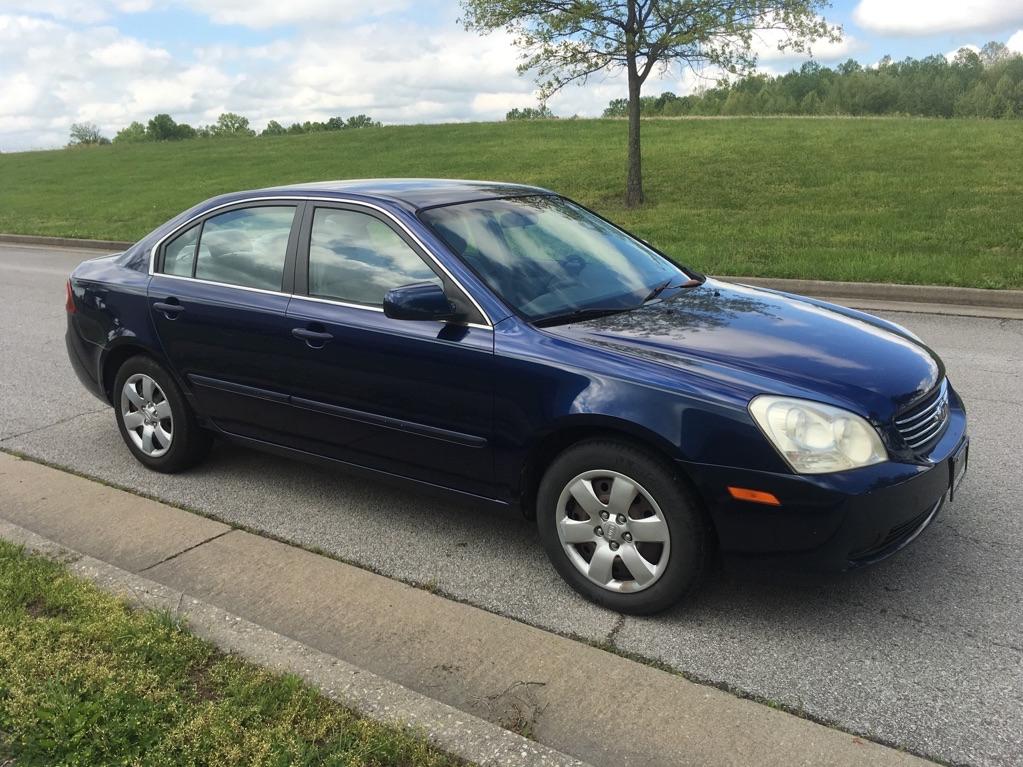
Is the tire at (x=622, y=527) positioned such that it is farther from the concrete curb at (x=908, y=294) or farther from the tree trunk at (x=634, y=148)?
the tree trunk at (x=634, y=148)

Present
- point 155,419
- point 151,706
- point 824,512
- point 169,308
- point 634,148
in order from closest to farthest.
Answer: point 151,706, point 824,512, point 169,308, point 155,419, point 634,148

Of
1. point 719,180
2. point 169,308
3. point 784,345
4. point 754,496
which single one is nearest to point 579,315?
point 784,345

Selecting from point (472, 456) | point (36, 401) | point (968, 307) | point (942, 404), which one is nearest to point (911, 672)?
point (942, 404)

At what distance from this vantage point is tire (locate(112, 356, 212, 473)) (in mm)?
4816

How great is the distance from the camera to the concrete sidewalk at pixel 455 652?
8.41 ft

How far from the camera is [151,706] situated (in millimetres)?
2631

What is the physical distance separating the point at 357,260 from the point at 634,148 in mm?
13759

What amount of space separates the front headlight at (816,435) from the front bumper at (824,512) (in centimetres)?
4

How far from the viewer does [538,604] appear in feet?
11.4

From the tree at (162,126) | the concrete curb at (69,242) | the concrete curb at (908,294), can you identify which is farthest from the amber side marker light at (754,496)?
the tree at (162,126)

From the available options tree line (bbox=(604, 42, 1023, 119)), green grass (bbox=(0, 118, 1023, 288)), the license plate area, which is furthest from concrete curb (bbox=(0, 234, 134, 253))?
tree line (bbox=(604, 42, 1023, 119))

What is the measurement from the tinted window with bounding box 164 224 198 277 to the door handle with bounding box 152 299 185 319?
186 millimetres

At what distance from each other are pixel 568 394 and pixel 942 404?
1.55 m

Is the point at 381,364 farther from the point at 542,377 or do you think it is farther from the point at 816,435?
the point at 816,435
